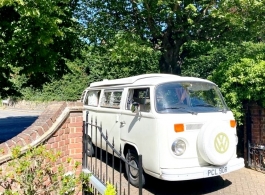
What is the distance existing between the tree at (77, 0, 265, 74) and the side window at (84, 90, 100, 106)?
312 centimetres

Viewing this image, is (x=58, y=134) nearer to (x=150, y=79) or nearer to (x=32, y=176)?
(x=32, y=176)

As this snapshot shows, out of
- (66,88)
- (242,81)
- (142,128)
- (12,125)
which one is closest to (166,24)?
(242,81)

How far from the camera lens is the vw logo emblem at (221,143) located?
4.82 m

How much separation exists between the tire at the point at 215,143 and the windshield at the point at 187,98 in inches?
18.0

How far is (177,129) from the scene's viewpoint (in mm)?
4801

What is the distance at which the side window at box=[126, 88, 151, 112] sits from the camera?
5.39m

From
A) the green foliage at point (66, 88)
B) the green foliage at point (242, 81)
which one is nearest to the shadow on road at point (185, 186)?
the green foliage at point (242, 81)

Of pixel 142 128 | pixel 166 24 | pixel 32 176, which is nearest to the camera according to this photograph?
pixel 32 176

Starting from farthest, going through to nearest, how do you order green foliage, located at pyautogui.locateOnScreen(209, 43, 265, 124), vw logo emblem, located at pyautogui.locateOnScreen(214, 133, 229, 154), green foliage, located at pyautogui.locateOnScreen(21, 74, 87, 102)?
green foliage, located at pyautogui.locateOnScreen(21, 74, 87, 102) → green foliage, located at pyautogui.locateOnScreen(209, 43, 265, 124) → vw logo emblem, located at pyautogui.locateOnScreen(214, 133, 229, 154)

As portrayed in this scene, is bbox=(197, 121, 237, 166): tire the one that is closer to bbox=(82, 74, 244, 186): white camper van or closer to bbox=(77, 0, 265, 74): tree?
bbox=(82, 74, 244, 186): white camper van

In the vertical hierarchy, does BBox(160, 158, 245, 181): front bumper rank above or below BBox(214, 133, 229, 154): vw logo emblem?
below

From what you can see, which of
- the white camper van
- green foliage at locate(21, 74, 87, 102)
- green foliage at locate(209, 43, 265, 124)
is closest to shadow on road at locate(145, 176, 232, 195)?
the white camper van

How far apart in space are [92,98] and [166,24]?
5216 mm

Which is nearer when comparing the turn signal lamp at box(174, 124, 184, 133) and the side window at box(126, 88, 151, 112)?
the turn signal lamp at box(174, 124, 184, 133)
